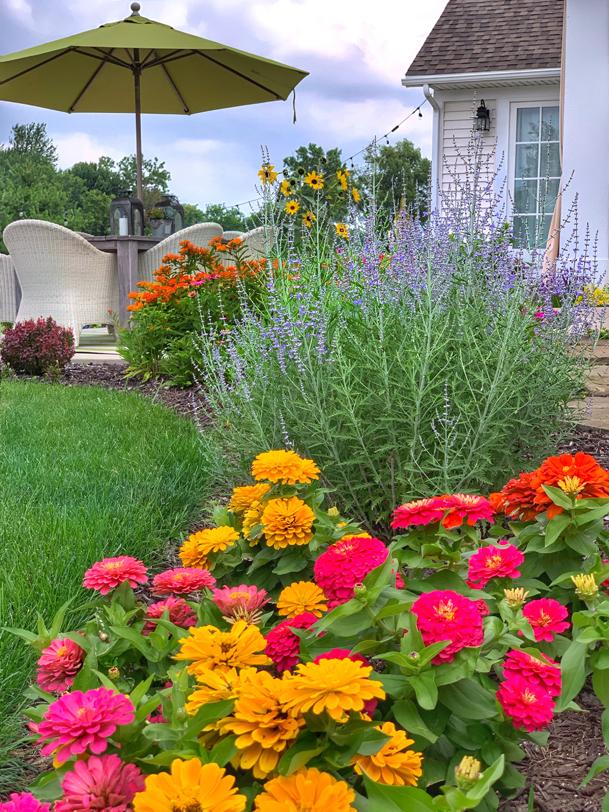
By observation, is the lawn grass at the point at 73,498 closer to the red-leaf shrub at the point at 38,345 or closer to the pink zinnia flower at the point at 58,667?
the pink zinnia flower at the point at 58,667

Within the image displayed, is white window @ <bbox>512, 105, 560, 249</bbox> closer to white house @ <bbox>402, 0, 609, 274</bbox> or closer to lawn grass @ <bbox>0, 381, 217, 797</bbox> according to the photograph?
white house @ <bbox>402, 0, 609, 274</bbox>

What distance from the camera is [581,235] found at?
7.00 metres

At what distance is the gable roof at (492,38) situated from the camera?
10391mm

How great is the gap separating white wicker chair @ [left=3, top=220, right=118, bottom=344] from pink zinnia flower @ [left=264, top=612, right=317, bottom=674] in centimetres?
701

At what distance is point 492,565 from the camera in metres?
1.62

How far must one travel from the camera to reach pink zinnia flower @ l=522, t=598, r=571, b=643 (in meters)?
1.54

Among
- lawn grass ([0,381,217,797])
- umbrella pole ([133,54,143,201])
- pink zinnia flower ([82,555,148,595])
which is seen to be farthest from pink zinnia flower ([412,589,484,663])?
umbrella pole ([133,54,143,201])

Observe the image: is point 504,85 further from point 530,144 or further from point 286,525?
point 286,525

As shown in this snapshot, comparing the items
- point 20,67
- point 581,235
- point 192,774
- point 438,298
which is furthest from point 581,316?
point 20,67

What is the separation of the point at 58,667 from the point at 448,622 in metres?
0.66

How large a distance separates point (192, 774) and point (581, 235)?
22.0ft

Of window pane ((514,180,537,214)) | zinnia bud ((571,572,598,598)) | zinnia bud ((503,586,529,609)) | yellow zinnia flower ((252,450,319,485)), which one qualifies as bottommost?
zinnia bud ((503,586,529,609))

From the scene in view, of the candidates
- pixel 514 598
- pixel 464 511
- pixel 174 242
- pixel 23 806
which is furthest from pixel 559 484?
pixel 174 242

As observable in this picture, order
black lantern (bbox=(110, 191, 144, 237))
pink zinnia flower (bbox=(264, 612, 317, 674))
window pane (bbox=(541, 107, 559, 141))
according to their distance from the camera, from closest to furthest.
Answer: pink zinnia flower (bbox=(264, 612, 317, 674)) < black lantern (bbox=(110, 191, 144, 237)) < window pane (bbox=(541, 107, 559, 141))
